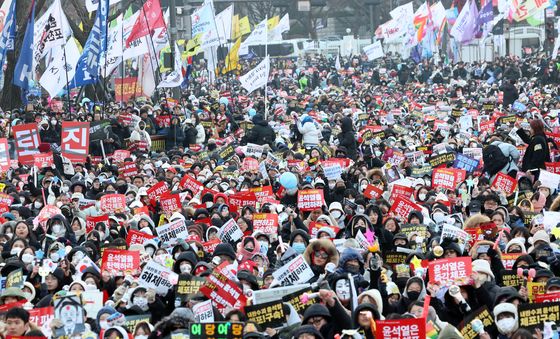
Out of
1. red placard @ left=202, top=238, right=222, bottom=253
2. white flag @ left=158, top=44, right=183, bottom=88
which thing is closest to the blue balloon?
red placard @ left=202, top=238, right=222, bottom=253

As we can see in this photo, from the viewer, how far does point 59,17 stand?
86.2 feet

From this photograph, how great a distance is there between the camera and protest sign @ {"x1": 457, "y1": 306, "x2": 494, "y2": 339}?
387 inches

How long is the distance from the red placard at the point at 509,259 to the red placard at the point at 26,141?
1160 cm

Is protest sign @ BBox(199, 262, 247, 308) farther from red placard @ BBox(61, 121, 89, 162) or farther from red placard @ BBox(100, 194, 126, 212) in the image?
red placard @ BBox(61, 121, 89, 162)

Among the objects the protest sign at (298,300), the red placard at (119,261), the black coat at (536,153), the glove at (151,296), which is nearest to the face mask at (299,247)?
the red placard at (119,261)

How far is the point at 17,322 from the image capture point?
9.80 meters

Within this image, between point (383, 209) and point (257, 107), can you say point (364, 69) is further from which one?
point (383, 209)

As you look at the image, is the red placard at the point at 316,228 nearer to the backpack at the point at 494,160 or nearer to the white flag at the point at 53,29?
the backpack at the point at 494,160

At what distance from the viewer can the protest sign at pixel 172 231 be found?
14.8m

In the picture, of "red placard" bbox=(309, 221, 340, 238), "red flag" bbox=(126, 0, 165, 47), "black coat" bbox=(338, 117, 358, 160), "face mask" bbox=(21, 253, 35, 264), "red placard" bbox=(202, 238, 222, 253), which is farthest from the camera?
"red flag" bbox=(126, 0, 165, 47)

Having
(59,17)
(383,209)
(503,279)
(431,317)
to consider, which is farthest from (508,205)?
(59,17)

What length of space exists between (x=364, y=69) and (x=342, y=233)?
42.9m

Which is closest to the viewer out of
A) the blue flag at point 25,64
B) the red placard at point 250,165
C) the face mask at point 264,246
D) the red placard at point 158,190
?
the face mask at point 264,246

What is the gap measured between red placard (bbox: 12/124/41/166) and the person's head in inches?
510
